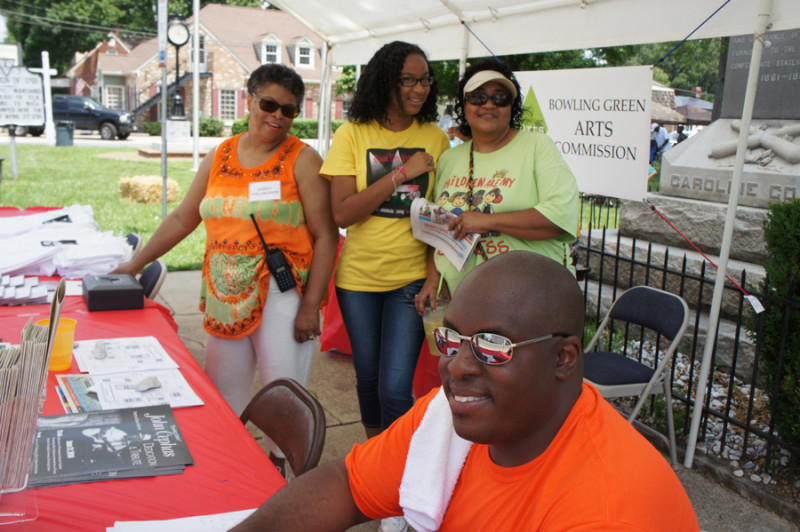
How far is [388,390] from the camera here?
2.92 m

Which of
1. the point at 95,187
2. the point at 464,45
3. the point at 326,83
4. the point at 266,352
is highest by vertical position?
the point at 464,45

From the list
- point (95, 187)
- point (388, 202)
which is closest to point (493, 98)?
point (388, 202)

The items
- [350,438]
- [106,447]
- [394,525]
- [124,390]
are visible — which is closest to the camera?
[106,447]

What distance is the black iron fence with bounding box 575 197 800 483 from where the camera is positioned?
3.45 meters

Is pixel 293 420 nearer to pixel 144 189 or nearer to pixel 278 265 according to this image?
pixel 278 265

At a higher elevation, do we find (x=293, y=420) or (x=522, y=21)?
(x=522, y=21)

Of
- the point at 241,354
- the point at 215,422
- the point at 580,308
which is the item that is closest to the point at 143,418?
the point at 215,422

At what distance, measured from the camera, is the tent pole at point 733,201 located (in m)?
2.88

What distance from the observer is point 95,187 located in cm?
1320

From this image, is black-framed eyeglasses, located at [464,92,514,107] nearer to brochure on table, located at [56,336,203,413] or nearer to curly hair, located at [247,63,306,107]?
curly hair, located at [247,63,306,107]

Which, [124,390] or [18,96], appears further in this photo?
[18,96]

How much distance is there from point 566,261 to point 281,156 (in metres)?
1.28

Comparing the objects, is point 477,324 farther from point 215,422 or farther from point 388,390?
point 388,390

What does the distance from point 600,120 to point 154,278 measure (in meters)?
2.68
